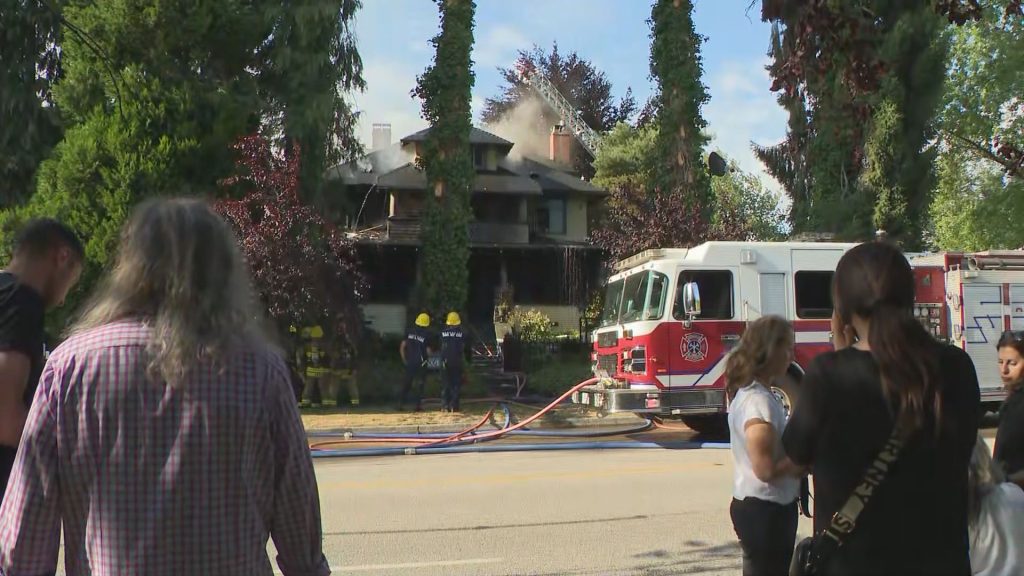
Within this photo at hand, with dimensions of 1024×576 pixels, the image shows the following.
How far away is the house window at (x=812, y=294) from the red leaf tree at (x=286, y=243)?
28.1ft

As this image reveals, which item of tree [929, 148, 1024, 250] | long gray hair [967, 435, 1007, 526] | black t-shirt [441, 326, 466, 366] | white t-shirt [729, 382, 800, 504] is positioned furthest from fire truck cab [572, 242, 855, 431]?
tree [929, 148, 1024, 250]

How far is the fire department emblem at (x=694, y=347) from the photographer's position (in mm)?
13070

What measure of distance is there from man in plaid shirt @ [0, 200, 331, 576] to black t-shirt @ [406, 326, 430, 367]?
15.5m

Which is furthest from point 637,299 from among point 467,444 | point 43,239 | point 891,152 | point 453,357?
point 891,152

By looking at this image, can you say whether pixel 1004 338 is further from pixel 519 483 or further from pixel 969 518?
pixel 519 483

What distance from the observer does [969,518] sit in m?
3.00

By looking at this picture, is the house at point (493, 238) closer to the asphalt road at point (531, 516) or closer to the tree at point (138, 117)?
the tree at point (138, 117)

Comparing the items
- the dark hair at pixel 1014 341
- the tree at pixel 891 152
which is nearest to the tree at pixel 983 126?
the tree at pixel 891 152

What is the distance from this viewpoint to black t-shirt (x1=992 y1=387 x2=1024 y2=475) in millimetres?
3844

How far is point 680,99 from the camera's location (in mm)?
25359

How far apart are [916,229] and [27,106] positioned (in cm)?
2192

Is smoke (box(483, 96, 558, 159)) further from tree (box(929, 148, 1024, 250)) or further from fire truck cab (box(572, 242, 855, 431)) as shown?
fire truck cab (box(572, 242, 855, 431))

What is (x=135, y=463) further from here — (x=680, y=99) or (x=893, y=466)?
(x=680, y=99)

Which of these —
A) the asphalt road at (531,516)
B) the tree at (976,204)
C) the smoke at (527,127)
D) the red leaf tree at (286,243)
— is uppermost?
the smoke at (527,127)
